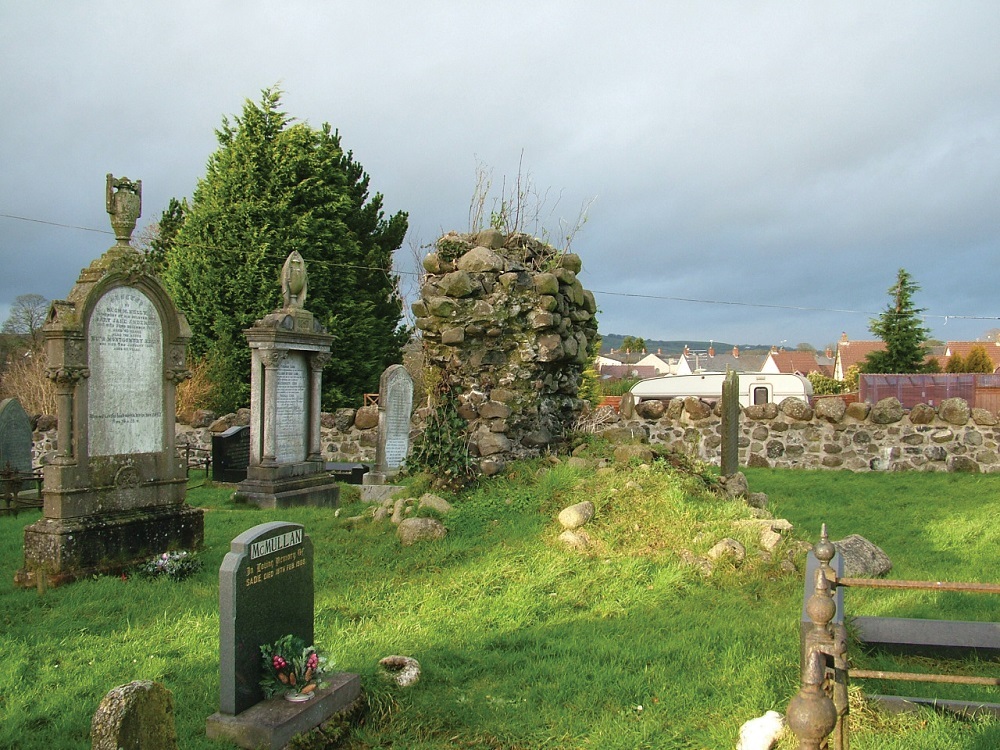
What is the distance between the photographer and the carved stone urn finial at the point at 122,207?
7777mm

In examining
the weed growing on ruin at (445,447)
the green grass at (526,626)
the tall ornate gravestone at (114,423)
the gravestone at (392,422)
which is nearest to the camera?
the green grass at (526,626)

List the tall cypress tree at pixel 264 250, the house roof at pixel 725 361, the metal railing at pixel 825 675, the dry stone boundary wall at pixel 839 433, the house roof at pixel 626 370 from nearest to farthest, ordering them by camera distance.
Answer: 1. the metal railing at pixel 825 675
2. the dry stone boundary wall at pixel 839 433
3. the tall cypress tree at pixel 264 250
4. the house roof at pixel 725 361
5. the house roof at pixel 626 370

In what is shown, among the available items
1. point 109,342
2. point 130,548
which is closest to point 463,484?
point 130,548

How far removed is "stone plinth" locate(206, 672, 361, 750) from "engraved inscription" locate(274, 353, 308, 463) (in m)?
8.59

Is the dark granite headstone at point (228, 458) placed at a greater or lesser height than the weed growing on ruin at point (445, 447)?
lesser

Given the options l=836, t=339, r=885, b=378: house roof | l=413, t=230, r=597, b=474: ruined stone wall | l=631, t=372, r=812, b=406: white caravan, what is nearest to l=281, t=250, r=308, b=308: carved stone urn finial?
l=413, t=230, r=597, b=474: ruined stone wall

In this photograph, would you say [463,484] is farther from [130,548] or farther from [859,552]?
[859,552]

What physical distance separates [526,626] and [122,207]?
5.98 m

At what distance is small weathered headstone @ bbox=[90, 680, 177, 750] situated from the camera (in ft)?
9.51

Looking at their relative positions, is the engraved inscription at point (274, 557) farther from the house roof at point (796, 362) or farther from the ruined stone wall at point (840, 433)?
the house roof at point (796, 362)

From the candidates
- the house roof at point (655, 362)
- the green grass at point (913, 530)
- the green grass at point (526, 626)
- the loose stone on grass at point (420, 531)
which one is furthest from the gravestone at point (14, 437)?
the house roof at point (655, 362)

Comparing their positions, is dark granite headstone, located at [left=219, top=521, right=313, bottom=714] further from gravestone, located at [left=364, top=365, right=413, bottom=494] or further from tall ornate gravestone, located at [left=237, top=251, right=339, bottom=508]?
gravestone, located at [left=364, top=365, right=413, bottom=494]

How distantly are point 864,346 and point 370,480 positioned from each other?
54.2 metres

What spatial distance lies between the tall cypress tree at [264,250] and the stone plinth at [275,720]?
17873 mm
